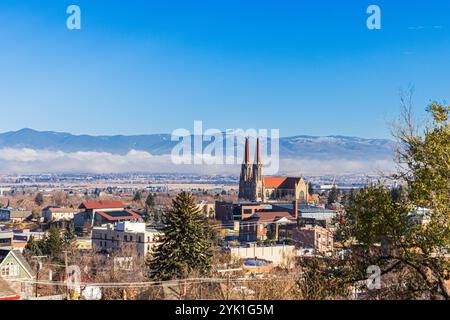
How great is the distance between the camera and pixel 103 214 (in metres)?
64.4

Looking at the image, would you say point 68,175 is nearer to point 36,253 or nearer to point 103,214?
point 103,214

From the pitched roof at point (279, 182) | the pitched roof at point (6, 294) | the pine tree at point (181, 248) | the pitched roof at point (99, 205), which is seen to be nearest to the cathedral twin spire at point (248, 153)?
the pitched roof at point (279, 182)

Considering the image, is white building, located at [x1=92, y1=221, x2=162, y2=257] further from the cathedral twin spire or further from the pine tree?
the cathedral twin spire

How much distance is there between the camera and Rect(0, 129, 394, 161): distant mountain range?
131500 millimetres

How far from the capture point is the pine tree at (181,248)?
59.5 feet

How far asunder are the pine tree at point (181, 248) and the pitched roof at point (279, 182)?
7144cm

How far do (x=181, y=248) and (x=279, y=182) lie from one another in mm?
74296

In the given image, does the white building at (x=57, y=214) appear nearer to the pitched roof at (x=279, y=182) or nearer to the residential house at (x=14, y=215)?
the residential house at (x=14, y=215)

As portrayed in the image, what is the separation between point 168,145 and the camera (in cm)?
16588

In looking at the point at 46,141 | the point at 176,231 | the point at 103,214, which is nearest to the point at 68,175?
the point at 46,141

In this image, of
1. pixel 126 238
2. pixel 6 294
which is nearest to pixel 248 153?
pixel 126 238

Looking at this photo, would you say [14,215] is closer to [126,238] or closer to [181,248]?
[126,238]

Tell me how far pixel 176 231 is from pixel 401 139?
11.4m

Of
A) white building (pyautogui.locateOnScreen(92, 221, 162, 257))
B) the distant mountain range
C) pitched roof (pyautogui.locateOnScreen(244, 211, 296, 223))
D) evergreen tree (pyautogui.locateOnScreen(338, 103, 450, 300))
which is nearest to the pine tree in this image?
evergreen tree (pyautogui.locateOnScreen(338, 103, 450, 300))
